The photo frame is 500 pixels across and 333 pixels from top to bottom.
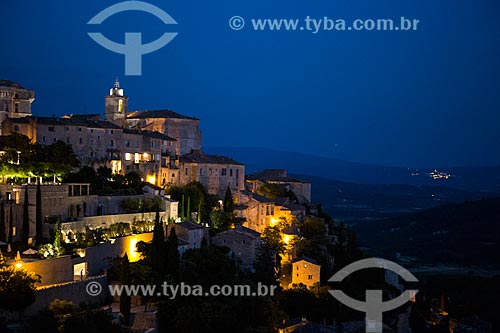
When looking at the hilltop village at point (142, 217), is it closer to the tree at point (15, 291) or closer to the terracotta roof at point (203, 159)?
the terracotta roof at point (203, 159)

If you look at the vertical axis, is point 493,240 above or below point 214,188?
below

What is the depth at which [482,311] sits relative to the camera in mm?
52844

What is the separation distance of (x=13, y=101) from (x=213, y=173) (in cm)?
1384

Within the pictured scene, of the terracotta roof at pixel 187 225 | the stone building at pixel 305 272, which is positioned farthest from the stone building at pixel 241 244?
the stone building at pixel 305 272

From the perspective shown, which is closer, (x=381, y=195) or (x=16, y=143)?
(x=16, y=143)

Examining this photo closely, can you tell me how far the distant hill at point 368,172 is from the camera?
153m

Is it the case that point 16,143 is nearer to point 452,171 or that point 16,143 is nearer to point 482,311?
point 482,311

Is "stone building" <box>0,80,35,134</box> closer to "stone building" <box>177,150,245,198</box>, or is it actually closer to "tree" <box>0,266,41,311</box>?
"stone building" <box>177,150,245,198</box>

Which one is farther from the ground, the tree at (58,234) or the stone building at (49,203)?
the stone building at (49,203)

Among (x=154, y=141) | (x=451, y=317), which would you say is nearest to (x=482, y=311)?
(x=451, y=317)

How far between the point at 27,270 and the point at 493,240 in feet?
215

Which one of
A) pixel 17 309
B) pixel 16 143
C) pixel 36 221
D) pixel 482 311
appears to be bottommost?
pixel 482 311

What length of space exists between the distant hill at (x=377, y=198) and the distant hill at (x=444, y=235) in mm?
9239

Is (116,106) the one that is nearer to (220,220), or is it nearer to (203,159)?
(203,159)
